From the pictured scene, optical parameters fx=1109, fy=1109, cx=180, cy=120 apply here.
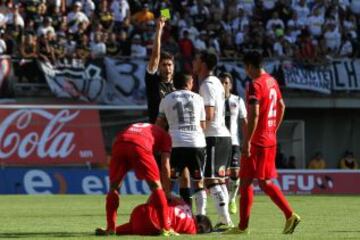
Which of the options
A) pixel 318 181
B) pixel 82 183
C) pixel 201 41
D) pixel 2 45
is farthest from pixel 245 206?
pixel 201 41

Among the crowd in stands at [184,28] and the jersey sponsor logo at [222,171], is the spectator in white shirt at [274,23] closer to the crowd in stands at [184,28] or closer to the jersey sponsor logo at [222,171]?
the crowd in stands at [184,28]

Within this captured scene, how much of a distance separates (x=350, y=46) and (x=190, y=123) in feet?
80.3

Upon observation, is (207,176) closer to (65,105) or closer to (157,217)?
(157,217)

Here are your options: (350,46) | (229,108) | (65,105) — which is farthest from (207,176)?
(350,46)

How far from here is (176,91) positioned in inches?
563

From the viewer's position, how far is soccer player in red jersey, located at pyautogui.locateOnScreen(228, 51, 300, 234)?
45.5 feet

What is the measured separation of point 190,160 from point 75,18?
20.4m

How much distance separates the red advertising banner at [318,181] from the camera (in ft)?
100

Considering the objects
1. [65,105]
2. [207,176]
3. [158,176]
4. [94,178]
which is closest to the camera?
[158,176]

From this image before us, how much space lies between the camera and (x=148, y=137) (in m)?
13.2

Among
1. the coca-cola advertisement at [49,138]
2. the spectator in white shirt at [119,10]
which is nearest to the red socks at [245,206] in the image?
the coca-cola advertisement at [49,138]

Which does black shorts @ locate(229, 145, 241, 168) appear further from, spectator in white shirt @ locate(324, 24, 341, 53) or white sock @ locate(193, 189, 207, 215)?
spectator in white shirt @ locate(324, 24, 341, 53)

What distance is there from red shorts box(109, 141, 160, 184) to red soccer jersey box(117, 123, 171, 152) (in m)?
0.07

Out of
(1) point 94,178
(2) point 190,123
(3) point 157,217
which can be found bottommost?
(1) point 94,178
